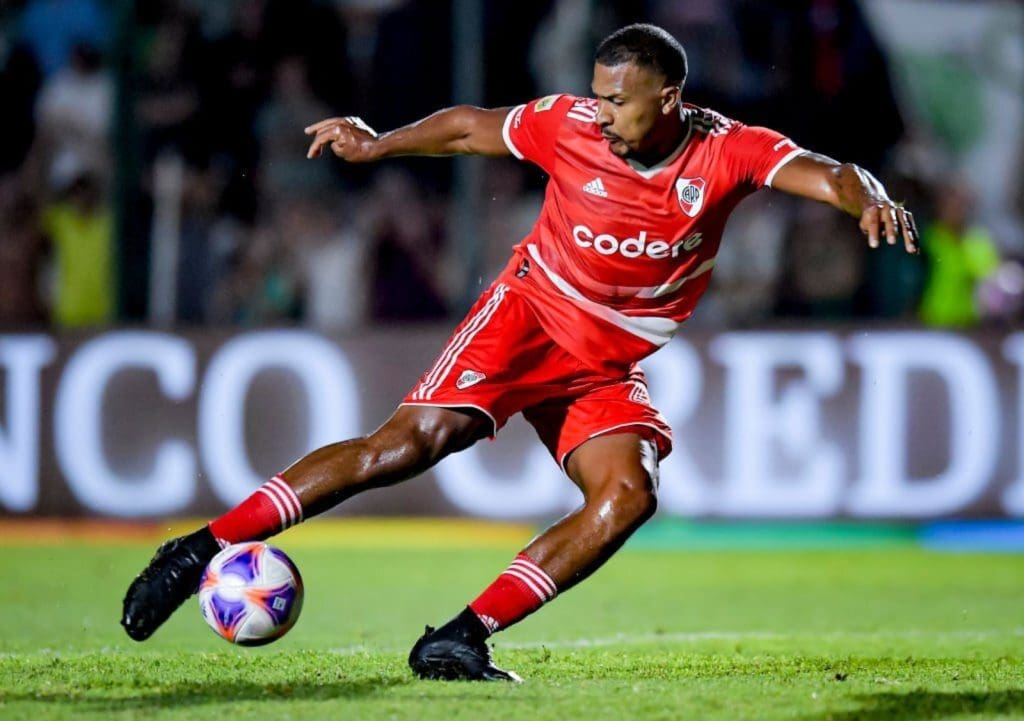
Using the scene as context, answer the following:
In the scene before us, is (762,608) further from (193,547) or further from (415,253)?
(415,253)

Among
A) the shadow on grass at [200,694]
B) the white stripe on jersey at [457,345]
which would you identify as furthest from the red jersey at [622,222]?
the shadow on grass at [200,694]

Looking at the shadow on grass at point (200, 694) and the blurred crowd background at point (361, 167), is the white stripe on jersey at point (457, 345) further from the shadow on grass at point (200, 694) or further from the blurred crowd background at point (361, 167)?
the blurred crowd background at point (361, 167)

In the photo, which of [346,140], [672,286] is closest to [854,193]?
[672,286]

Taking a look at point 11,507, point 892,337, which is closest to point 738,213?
point 892,337

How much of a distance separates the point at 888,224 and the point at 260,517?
235 centimetres

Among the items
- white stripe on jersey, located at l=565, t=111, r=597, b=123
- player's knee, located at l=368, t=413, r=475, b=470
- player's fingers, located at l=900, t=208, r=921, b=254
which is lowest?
player's knee, located at l=368, t=413, r=475, b=470

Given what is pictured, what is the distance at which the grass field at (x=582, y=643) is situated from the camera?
5008mm

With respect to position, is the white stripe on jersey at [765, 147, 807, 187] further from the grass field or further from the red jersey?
the grass field

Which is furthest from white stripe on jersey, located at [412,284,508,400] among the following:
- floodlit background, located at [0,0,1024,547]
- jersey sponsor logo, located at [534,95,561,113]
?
floodlit background, located at [0,0,1024,547]

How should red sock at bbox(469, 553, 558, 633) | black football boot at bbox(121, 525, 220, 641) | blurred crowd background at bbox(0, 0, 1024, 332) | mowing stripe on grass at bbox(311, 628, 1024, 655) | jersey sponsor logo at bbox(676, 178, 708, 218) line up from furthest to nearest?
1. blurred crowd background at bbox(0, 0, 1024, 332)
2. mowing stripe on grass at bbox(311, 628, 1024, 655)
3. jersey sponsor logo at bbox(676, 178, 708, 218)
4. red sock at bbox(469, 553, 558, 633)
5. black football boot at bbox(121, 525, 220, 641)

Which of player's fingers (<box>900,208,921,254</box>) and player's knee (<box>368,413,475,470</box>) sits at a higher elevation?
player's fingers (<box>900,208,921,254</box>)

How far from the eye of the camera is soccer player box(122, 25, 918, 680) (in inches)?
220

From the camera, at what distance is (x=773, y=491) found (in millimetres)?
10805

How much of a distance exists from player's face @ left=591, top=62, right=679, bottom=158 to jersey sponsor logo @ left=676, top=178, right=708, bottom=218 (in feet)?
0.64
